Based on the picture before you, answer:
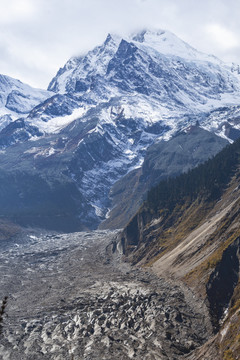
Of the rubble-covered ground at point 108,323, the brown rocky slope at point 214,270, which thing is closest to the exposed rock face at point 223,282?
the brown rocky slope at point 214,270

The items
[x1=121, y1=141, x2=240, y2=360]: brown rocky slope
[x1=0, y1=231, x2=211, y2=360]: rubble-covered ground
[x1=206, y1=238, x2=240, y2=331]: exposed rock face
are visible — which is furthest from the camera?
[x1=206, y1=238, x2=240, y2=331]: exposed rock face

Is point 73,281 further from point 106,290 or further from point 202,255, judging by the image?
point 202,255

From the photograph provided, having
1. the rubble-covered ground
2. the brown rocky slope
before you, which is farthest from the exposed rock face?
the rubble-covered ground

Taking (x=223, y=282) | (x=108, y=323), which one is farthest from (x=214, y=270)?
(x=108, y=323)

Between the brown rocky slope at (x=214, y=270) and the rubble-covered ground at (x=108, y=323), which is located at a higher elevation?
the brown rocky slope at (x=214, y=270)

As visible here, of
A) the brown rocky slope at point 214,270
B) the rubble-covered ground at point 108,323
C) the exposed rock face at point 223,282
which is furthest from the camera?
the exposed rock face at point 223,282

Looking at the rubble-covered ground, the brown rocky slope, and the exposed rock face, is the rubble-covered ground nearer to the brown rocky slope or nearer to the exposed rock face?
the exposed rock face

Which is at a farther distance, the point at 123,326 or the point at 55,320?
the point at 55,320

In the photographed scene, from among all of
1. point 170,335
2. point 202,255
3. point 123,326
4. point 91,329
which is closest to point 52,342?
point 91,329

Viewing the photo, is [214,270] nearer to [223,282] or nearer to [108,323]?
[223,282]

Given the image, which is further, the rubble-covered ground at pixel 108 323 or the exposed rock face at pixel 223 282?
the exposed rock face at pixel 223 282

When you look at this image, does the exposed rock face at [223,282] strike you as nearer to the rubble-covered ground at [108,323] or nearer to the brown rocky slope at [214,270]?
the brown rocky slope at [214,270]
